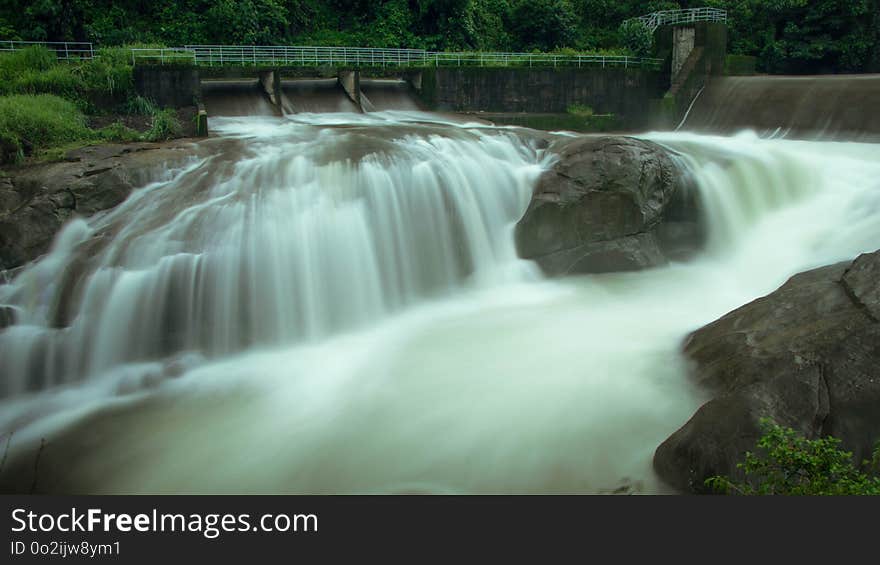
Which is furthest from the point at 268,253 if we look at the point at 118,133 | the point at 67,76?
the point at 67,76

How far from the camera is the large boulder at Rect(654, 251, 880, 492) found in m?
5.94

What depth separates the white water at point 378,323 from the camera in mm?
7508

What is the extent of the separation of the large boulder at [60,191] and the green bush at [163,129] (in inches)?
117

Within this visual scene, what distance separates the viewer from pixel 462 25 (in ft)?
98.5

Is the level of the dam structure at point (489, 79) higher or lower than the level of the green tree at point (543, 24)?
lower

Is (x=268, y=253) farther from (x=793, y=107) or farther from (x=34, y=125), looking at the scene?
(x=793, y=107)

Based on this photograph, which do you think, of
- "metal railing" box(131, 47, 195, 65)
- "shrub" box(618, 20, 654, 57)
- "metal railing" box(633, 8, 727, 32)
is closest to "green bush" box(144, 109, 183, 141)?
"metal railing" box(131, 47, 195, 65)

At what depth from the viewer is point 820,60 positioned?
29547mm

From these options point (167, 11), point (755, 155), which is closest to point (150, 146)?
point (755, 155)

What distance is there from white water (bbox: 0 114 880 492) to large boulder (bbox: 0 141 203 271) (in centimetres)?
34

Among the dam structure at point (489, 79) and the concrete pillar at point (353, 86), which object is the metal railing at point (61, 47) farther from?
the concrete pillar at point (353, 86)

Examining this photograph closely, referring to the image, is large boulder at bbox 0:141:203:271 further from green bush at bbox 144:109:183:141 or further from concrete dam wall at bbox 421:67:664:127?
concrete dam wall at bbox 421:67:664:127

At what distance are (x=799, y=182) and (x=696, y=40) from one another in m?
11.4

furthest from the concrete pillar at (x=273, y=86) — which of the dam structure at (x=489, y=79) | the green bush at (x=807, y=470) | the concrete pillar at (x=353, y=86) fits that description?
the green bush at (x=807, y=470)
